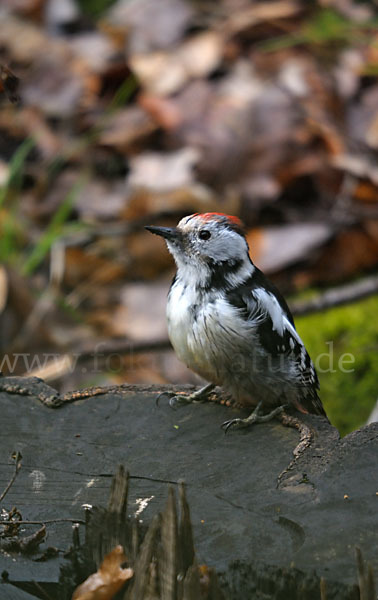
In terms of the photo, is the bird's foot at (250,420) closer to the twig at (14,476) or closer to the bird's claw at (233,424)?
the bird's claw at (233,424)

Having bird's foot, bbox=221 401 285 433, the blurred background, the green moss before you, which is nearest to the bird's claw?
bird's foot, bbox=221 401 285 433

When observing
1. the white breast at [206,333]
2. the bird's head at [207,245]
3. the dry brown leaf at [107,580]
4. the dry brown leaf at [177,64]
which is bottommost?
the dry brown leaf at [107,580]

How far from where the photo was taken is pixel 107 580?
188 centimetres

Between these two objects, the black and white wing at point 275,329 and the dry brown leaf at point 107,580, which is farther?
the black and white wing at point 275,329

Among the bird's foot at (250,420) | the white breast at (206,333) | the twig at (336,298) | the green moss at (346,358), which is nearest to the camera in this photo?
the bird's foot at (250,420)

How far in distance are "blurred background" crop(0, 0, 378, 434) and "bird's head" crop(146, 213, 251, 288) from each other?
84 cm

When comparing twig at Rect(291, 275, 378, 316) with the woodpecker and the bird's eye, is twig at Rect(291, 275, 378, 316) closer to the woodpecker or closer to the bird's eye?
the woodpecker

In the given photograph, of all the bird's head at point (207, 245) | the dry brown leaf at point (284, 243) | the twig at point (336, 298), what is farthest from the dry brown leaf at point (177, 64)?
the bird's head at point (207, 245)

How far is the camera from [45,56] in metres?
6.66

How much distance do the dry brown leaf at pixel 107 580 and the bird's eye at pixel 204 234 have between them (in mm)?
1444

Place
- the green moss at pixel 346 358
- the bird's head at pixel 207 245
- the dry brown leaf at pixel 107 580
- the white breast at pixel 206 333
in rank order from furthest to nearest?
the green moss at pixel 346 358 < the bird's head at pixel 207 245 < the white breast at pixel 206 333 < the dry brown leaf at pixel 107 580

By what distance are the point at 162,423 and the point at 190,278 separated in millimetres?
732

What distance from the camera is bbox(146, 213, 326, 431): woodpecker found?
2.86 meters

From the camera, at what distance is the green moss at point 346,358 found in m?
4.14
